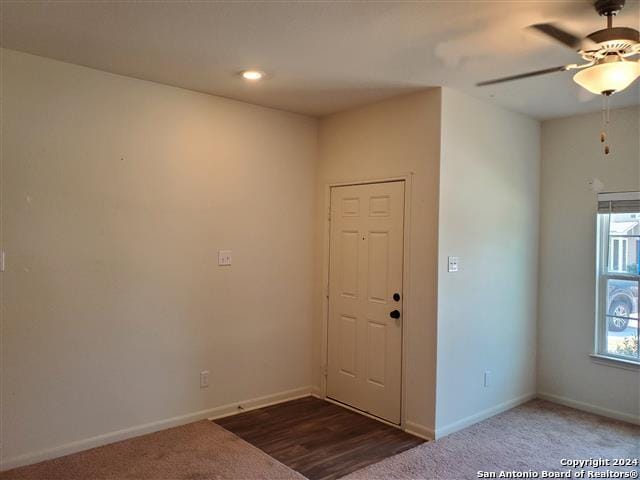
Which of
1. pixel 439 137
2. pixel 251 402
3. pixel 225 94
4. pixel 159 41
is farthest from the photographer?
pixel 251 402

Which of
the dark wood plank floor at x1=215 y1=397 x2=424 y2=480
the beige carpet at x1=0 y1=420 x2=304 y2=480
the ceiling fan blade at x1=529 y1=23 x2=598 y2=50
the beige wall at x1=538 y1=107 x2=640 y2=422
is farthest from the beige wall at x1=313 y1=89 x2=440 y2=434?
the beige wall at x1=538 y1=107 x2=640 y2=422

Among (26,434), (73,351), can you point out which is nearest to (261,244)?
(73,351)

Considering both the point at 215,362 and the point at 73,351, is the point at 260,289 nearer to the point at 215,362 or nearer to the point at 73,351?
the point at 215,362

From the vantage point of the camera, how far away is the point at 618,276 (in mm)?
4062

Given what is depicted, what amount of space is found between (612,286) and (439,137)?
206 cm

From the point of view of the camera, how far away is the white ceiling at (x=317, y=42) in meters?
2.34

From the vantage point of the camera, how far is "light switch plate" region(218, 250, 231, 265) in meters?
3.90

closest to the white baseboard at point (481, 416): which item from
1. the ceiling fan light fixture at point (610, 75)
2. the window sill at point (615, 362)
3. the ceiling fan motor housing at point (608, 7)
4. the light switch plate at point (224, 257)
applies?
the window sill at point (615, 362)

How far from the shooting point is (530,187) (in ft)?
14.5

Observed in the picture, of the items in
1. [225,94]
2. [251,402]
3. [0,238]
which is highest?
[225,94]

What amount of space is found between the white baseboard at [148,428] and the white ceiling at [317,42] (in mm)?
2504

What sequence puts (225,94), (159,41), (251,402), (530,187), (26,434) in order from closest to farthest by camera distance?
1. (159,41)
2. (26,434)
3. (225,94)
4. (251,402)
5. (530,187)

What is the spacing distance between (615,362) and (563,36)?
2.79 metres

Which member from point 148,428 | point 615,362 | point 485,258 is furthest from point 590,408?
point 148,428
